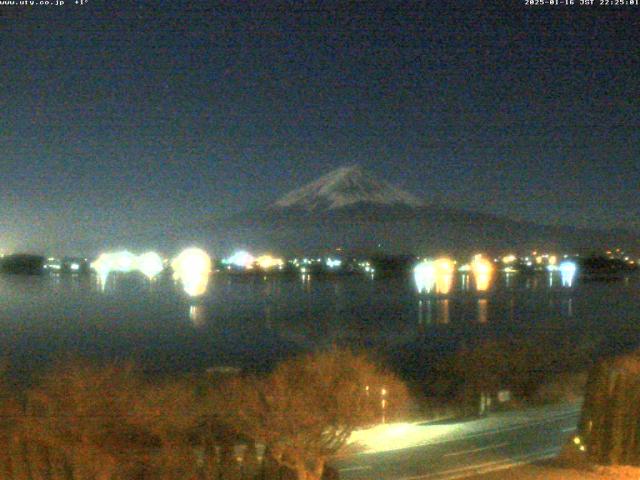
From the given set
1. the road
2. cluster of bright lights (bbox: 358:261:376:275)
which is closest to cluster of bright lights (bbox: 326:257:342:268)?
cluster of bright lights (bbox: 358:261:376:275)

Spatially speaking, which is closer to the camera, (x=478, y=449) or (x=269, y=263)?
(x=478, y=449)

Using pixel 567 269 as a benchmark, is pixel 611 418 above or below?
below

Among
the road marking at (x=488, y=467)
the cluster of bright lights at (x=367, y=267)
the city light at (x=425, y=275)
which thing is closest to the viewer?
the road marking at (x=488, y=467)

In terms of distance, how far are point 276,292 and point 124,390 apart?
55845 millimetres

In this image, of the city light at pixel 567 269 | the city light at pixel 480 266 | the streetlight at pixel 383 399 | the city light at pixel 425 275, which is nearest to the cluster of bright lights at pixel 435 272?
the city light at pixel 425 275

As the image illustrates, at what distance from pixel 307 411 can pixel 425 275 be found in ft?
274

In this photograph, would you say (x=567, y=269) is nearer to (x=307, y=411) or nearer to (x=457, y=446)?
(x=457, y=446)

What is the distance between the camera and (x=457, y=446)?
43.3 feet

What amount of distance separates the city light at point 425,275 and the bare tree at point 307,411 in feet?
Result: 184

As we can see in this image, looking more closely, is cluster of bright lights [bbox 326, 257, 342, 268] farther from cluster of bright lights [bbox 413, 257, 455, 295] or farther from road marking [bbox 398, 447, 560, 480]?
road marking [bbox 398, 447, 560, 480]

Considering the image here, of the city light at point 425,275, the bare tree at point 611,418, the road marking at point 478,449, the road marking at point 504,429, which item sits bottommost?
the road marking at point 504,429

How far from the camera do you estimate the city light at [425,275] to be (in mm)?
71562

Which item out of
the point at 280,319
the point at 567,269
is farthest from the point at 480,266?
the point at 280,319

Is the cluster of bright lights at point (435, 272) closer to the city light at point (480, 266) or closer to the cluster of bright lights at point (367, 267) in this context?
the city light at point (480, 266)
